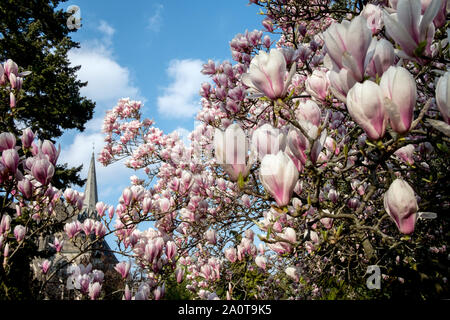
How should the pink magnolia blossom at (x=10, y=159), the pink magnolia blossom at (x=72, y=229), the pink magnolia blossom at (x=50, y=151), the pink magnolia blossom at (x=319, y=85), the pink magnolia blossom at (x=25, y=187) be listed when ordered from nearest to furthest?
the pink magnolia blossom at (x=319, y=85)
the pink magnolia blossom at (x=10, y=159)
the pink magnolia blossom at (x=50, y=151)
the pink magnolia blossom at (x=25, y=187)
the pink magnolia blossom at (x=72, y=229)

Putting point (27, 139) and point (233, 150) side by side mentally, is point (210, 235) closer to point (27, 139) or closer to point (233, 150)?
point (27, 139)

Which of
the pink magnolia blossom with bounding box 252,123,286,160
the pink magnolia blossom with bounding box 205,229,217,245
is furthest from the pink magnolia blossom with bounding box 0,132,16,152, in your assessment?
the pink magnolia blossom with bounding box 205,229,217,245

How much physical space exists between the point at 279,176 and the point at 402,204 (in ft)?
1.29

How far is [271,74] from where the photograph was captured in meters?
1.10

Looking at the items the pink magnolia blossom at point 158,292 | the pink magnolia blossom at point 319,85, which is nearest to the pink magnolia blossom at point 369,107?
the pink magnolia blossom at point 319,85

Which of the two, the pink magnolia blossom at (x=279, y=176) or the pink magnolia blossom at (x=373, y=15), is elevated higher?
the pink magnolia blossom at (x=373, y=15)

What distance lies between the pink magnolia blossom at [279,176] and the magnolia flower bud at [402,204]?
0.32 m

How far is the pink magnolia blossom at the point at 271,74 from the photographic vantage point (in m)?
1.09

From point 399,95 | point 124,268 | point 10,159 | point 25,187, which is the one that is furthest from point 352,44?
point 124,268

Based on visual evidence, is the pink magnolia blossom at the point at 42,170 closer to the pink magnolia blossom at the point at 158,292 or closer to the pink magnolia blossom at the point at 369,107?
the pink magnolia blossom at the point at 158,292

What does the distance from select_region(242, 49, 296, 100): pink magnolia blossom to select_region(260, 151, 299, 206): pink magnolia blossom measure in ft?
0.99

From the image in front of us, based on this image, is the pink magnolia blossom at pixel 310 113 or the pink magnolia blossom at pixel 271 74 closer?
the pink magnolia blossom at pixel 271 74

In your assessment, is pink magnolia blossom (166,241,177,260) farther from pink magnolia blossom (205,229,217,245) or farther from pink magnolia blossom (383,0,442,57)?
pink magnolia blossom (383,0,442,57)

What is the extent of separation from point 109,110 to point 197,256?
14.6ft
